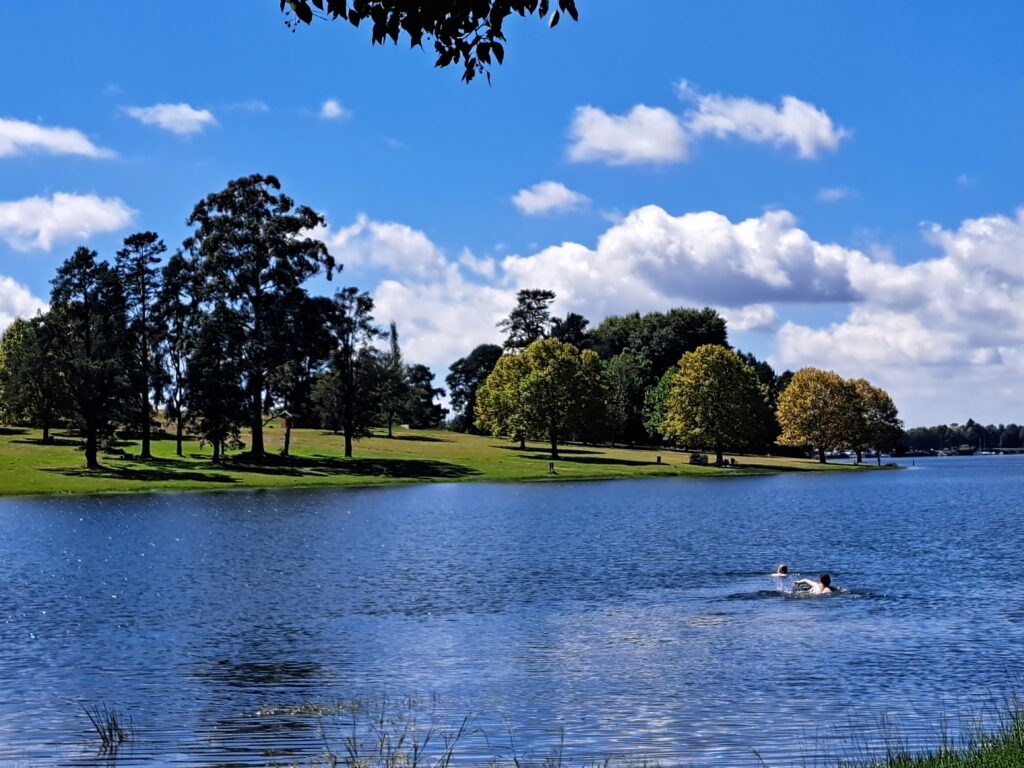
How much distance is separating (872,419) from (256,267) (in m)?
110

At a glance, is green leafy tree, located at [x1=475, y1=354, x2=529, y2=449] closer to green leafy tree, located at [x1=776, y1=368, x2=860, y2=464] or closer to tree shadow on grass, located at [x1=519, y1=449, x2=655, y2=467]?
tree shadow on grass, located at [x1=519, y1=449, x2=655, y2=467]

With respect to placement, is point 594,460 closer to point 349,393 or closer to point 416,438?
point 416,438

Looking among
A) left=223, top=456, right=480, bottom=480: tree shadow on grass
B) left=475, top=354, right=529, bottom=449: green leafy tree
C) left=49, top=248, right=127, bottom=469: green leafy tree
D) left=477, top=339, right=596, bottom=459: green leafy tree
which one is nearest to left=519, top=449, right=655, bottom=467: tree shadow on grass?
left=477, top=339, right=596, bottom=459: green leafy tree

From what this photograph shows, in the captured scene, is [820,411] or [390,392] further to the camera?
[820,411]

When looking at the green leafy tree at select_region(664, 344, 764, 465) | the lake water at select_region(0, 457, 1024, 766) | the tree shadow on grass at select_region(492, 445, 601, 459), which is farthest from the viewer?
the tree shadow on grass at select_region(492, 445, 601, 459)

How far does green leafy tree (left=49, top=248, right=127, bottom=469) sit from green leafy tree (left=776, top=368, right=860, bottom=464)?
107m

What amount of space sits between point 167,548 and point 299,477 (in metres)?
54.3

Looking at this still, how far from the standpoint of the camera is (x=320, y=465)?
386ft

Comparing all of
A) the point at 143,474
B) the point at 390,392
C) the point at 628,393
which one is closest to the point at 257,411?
the point at 143,474

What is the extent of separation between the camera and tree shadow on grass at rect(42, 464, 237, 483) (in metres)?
99.3

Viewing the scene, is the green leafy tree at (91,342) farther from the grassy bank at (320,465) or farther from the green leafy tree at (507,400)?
the green leafy tree at (507,400)

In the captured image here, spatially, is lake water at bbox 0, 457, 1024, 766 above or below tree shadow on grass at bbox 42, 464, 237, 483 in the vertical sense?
below

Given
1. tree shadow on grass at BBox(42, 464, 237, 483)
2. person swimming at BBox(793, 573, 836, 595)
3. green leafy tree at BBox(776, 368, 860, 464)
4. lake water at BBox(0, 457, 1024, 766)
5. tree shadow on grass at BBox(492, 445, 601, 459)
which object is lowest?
lake water at BBox(0, 457, 1024, 766)

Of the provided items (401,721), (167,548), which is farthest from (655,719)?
(167,548)
